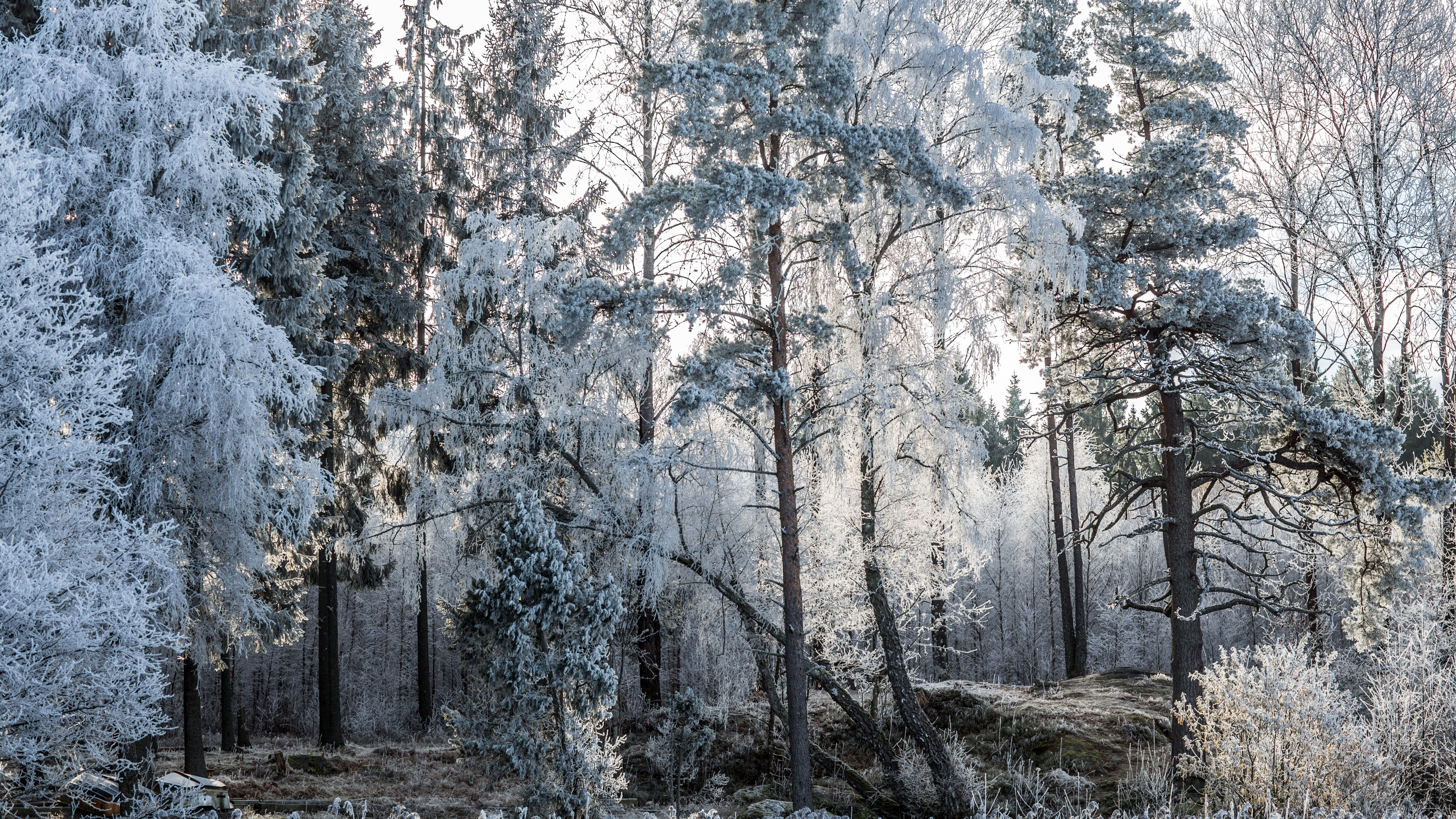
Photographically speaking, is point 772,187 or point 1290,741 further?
point 772,187

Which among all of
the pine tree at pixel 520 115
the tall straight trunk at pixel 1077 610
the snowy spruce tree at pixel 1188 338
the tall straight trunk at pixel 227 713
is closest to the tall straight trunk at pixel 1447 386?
the snowy spruce tree at pixel 1188 338

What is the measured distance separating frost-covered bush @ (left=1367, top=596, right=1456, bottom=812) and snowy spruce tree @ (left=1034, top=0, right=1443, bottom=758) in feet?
3.91

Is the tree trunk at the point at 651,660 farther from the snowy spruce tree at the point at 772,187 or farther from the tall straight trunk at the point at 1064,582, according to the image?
the tall straight trunk at the point at 1064,582

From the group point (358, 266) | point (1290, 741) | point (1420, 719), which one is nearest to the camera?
point (1290, 741)

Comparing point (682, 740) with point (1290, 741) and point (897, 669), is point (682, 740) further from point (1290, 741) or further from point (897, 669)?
point (1290, 741)

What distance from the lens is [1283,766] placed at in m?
6.61

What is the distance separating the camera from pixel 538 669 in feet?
26.1

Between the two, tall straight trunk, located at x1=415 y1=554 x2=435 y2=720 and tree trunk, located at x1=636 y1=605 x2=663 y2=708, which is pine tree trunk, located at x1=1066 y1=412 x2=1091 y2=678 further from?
tall straight trunk, located at x1=415 y1=554 x2=435 y2=720

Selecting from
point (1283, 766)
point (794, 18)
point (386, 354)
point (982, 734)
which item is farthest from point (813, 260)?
point (386, 354)

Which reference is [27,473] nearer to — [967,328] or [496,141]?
[967,328]

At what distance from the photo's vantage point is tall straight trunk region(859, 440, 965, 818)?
393 inches

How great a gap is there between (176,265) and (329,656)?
847 cm

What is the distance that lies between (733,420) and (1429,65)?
10.2m

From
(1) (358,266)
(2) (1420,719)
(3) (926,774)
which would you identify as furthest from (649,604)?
(1) (358,266)
